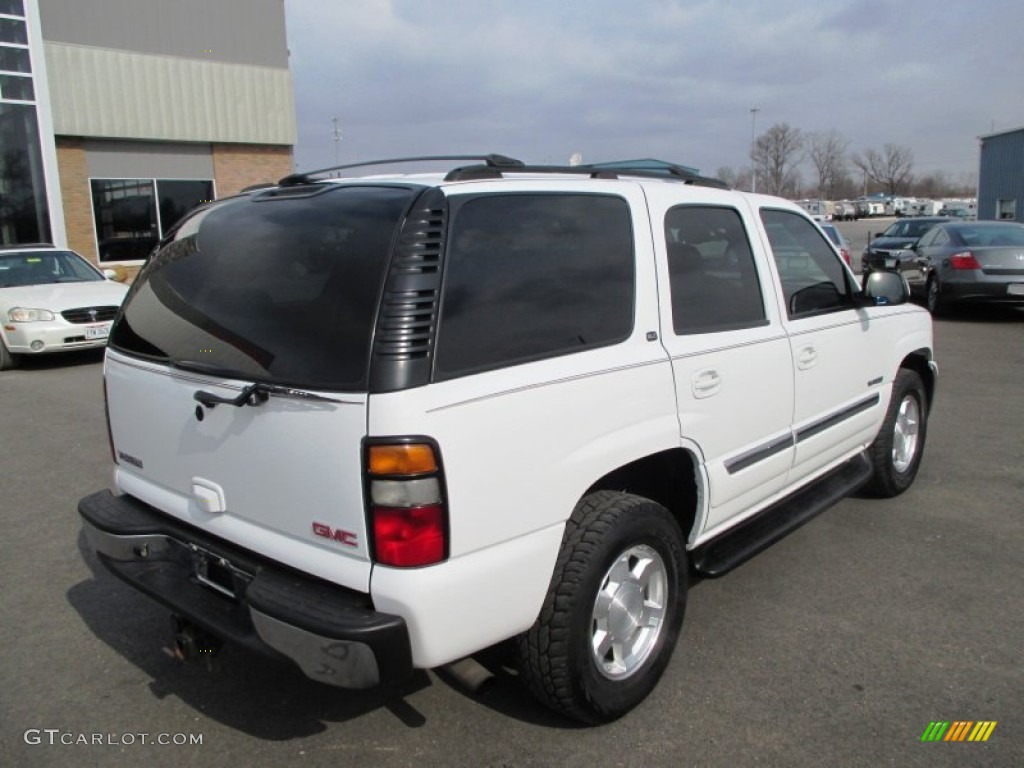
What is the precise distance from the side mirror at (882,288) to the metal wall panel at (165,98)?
19.0 metres

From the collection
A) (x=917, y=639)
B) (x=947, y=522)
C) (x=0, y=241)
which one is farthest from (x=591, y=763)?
(x=0, y=241)

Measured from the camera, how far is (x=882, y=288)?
14.5 feet

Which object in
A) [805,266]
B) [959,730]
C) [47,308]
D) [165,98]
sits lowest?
[959,730]

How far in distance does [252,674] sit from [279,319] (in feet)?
5.15

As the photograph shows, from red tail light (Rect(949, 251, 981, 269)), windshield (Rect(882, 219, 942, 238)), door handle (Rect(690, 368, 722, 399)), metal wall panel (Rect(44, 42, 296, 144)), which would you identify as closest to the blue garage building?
windshield (Rect(882, 219, 942, 238))

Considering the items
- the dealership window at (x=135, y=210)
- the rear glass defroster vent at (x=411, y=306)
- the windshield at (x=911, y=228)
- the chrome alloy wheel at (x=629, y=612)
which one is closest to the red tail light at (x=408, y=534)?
the rear glass defroster vent at (x=411, y=306)

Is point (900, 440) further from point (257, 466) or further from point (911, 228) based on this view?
point (911, 228)

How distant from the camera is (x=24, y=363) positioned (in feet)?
36.7

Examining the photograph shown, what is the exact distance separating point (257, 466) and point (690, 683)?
1.82 metres

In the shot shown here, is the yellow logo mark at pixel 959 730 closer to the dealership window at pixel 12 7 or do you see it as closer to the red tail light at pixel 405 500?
the red tail light at pixel 405 500

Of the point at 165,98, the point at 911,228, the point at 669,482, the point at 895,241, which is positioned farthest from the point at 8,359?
the point at 911,228

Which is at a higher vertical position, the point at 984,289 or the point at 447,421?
the point at 447,421

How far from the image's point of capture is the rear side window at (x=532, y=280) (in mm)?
2451

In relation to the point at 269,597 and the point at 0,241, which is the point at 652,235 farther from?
the point at 0,241
